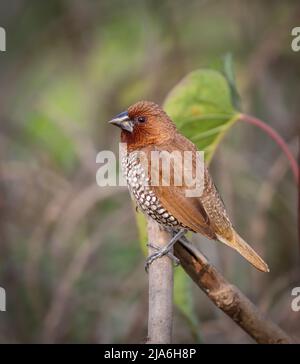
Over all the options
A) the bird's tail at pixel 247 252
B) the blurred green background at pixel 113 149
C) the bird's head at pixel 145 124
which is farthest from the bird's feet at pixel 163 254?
the blurred green background at pixel 113 149

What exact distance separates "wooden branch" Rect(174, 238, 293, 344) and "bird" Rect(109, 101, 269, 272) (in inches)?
15.5

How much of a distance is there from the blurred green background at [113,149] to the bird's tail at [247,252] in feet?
3.26

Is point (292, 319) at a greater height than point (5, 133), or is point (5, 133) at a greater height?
point (5, 133)

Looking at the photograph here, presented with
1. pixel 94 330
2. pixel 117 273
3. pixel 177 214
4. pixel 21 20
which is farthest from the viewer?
pixel 21 20

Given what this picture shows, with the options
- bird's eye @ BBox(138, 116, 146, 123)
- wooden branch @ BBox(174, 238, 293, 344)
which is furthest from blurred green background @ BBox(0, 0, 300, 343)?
wooden branch @ BBox(174, 238, 293, 344)

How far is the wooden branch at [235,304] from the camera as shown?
8.68ft

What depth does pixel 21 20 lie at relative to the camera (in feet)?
19.5

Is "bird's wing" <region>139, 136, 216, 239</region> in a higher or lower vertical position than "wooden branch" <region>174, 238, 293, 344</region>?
higher

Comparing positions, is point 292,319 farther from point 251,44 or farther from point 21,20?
point 21,20

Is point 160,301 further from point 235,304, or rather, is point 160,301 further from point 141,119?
point 141,119

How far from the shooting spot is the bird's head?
127 inches

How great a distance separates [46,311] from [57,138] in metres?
1.19

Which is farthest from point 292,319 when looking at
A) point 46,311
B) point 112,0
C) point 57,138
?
point 112,0

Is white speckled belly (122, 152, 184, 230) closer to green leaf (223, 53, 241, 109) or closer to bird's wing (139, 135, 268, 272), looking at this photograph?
bird's wing (139, 135, 268, 272)
